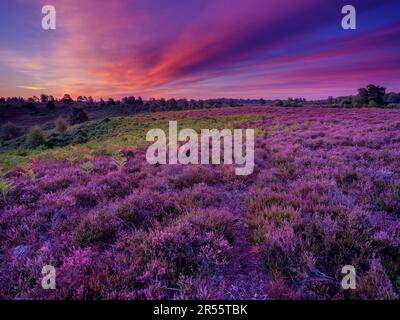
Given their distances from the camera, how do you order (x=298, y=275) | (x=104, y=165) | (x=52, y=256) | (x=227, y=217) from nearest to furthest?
1. (x=298, y=275)
2. (x=52, y=256)
3. (x=227, y=217)
4. (x=104, y=165)

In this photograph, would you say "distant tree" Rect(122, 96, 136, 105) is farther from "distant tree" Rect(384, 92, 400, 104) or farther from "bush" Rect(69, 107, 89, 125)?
"distant tree" Rect(384, 92, 400, 104)

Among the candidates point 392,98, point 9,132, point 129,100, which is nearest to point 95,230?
point 9,132

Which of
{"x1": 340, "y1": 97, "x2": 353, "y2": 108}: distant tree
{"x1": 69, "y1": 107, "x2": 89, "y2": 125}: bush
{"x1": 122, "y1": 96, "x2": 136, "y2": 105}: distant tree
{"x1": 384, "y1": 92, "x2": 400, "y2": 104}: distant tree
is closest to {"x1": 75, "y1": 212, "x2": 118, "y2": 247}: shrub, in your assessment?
{"x1": 340, "y1": 97, "x2": 353, "y2": 108}: distant tree

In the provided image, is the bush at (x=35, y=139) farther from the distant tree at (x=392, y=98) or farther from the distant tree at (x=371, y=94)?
the distant tree at (x=392, y=98)

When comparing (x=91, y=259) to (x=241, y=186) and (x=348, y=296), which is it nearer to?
(x=348, y=296)

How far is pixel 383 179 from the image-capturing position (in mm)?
6301

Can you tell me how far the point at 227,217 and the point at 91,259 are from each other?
95.0 inches

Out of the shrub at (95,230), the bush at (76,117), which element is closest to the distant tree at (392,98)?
the shrub at (95,230)

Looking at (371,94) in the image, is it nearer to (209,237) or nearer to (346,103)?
(346,103)

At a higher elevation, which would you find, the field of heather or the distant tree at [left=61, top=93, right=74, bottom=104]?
the distant tree at [left=61, top=93, right=74, bottom=104]

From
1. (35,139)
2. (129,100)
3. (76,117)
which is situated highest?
(129,100)

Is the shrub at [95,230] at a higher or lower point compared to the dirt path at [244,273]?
higher

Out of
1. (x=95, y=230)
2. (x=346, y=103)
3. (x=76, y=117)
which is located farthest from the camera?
(x=76, y=117)
